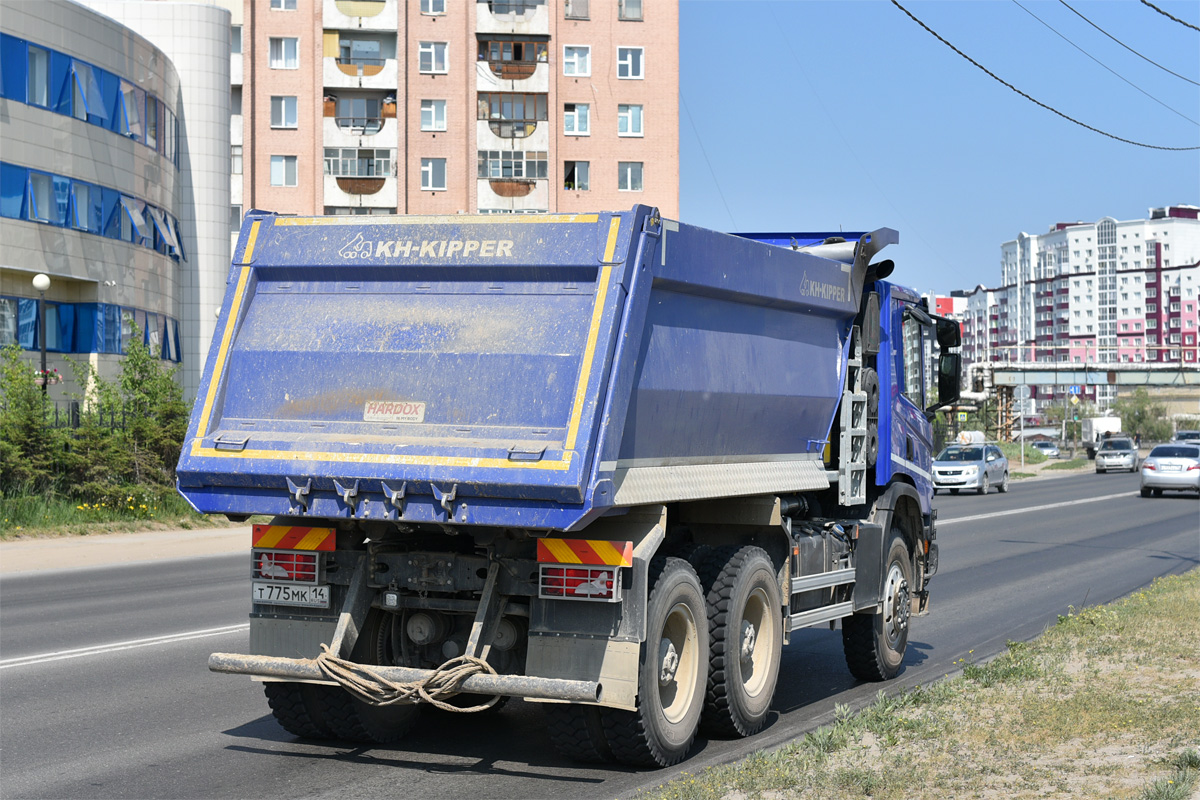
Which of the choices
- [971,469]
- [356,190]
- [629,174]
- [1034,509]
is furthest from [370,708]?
[629,174]

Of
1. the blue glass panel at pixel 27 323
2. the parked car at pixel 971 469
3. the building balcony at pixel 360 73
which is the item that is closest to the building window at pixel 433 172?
the building balcony at pixel 360 73

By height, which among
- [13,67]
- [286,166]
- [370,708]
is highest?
[286,166]

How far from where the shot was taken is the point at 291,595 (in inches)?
281

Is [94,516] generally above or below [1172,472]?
below

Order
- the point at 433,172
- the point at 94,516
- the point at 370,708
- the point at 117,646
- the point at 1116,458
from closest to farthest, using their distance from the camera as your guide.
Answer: the point at 370,708, the point at 117,646, the point at 94,516, the point at 433,172, the point at 1116,458

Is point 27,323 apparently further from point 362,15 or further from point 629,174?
point 629,174

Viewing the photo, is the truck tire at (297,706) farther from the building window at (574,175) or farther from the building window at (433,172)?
the building window at (433,172)

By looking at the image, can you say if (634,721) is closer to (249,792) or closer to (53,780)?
(249,792)

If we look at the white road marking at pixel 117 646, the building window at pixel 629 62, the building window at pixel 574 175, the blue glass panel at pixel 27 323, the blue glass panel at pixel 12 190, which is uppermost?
the building window at pixel 629 62

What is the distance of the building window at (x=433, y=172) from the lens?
5984 centimetres

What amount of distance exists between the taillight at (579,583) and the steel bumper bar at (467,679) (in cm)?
42

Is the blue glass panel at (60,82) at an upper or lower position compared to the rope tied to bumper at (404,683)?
upper

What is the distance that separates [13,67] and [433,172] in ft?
83.3

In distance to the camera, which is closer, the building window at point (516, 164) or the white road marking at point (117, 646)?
the white road marking at point (117, 646)
